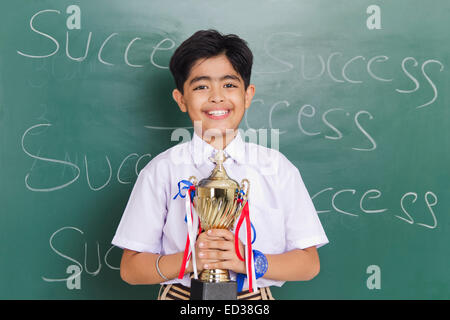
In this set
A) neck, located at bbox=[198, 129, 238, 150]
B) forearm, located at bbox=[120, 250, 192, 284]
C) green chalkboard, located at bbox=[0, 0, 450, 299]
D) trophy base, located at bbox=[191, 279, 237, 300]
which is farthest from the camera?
green chalkboard, located at bbox=[0, 0, 450, 299]

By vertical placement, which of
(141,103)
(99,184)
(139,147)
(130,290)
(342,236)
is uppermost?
(141,103)

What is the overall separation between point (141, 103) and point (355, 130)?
2.69 feet

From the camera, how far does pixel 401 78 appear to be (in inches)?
70.1

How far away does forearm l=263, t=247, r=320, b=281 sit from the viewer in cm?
128

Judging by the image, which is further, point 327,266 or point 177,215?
point 327,266

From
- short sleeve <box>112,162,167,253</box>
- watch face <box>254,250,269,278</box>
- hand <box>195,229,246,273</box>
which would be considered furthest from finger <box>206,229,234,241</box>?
short sleeve <box>112,162,167,253</box>

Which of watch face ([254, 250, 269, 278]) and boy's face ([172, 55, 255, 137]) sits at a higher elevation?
boy's face ([172, 55, 255, 137])

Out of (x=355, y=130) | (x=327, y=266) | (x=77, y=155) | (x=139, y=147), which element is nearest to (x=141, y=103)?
(x=139, y=147)

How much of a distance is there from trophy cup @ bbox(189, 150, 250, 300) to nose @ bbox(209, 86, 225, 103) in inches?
8.0

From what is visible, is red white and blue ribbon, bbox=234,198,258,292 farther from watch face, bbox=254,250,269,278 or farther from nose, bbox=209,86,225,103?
nose, bbox=209,86,225,103

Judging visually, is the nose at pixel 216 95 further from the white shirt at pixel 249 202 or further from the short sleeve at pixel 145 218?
the short sleeve at pixel 145 218

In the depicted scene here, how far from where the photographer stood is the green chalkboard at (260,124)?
5.68 ft

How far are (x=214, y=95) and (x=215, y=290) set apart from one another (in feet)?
1.76

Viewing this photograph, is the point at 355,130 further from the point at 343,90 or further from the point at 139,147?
the point at 139,147
